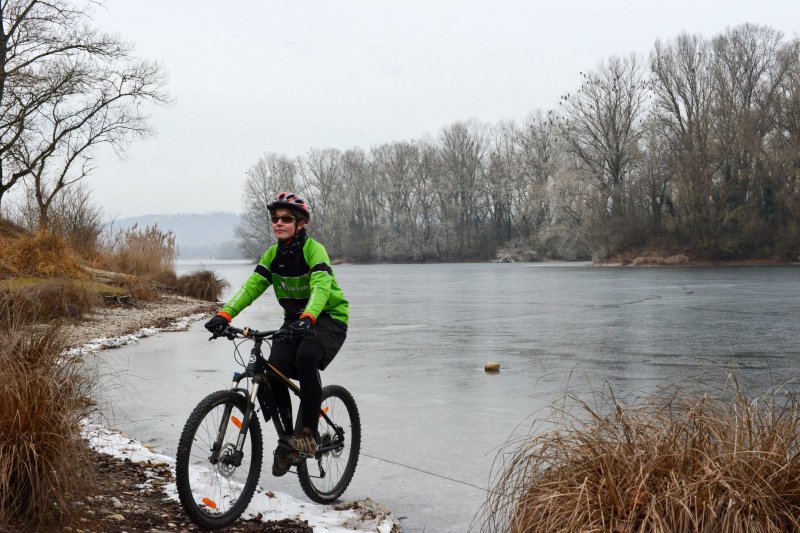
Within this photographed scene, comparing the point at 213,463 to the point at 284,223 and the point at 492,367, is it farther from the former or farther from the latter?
the point at 492,367

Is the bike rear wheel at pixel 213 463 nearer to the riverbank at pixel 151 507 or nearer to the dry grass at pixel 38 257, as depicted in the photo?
the riverbank at pixel 151 507

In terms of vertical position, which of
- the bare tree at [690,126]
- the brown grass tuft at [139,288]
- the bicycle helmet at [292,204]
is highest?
the bare tree at [690,126]

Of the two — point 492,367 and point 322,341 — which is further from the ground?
point 322,341

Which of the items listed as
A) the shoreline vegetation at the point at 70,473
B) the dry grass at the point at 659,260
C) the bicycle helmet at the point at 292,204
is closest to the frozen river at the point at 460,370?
the shoreline vegetation at the point at 70,473

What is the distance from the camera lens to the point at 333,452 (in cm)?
505

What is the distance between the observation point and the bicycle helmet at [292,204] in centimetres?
471

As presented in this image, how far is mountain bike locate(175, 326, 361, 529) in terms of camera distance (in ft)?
13.0

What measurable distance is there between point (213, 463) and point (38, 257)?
15.3 meters

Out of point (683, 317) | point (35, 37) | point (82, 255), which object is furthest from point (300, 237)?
point (35, 37)

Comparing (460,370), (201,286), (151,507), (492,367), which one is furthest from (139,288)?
(151,507)

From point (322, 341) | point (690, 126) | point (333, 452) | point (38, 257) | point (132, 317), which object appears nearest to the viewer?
point (322, 341)

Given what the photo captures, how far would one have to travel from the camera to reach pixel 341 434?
5.14 metres

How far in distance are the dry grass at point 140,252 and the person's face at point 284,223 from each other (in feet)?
65.7

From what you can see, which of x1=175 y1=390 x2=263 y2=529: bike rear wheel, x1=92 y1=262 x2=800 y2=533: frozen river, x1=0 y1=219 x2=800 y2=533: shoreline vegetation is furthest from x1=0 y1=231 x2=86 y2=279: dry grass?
x1=175 y1=390 x2=263 y2=529: bike rear wheel
